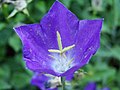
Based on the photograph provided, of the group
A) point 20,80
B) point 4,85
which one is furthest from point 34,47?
point 20,80

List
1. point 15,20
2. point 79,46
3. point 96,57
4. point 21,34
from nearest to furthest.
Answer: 1. point 21,34
2. point 79,46
3. point 15,20
4. point 96,57

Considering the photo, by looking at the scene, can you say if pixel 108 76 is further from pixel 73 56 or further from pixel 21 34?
pixel 21 34

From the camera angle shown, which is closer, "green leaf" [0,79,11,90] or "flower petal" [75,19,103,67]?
"flower petal" [75,19,103,67]

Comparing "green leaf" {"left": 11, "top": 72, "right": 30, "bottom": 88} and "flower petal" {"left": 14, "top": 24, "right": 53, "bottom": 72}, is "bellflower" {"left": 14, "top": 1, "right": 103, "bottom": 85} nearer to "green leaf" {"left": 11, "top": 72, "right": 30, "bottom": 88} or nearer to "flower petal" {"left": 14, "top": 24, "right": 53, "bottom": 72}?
"flower petal" {"left": 14, "top": 24, "right": 53, "bottom": 72}

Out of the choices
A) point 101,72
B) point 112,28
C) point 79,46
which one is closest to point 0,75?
point 101,72

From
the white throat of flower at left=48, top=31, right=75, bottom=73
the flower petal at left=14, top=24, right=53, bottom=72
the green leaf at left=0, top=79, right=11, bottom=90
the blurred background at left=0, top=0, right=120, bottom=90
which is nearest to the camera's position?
the flower petal at left=14, top=24, right=53, bottom=72

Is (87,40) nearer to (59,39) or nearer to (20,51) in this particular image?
(59,39)

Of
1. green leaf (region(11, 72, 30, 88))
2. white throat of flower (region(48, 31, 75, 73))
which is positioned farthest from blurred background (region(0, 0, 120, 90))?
white throat of flower (region(48, 31, 75, 73))

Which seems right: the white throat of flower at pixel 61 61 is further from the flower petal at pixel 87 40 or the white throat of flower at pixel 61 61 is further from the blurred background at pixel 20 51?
the blurred background at pixel 20 51
